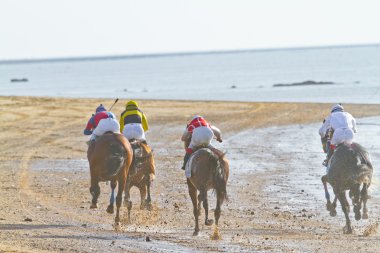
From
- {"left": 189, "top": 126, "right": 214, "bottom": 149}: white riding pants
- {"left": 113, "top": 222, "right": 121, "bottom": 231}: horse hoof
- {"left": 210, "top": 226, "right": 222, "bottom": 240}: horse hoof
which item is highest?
{"left": 189, "top": 126, "right": 214, "bottom": 149}: white riding pants

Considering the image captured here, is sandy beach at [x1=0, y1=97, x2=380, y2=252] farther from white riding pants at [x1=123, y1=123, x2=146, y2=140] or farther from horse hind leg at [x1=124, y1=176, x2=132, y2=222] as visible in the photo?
white riding pants at [x1=123, y1=123, x2=146, y2=140]

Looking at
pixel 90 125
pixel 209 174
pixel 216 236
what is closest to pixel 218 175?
pixel 209 174

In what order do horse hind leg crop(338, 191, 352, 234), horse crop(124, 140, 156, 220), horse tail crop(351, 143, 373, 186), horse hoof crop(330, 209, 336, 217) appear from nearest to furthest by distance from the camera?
horse hind leg crop(338, 191, 352, 234) < horse tail crop(351, 143, 373, 186) < horse hoof crop(330, 209, 336, 217) < horse crop(124, 140, 156, 220)

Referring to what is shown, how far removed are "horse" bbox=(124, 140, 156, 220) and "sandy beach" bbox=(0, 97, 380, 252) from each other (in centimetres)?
32

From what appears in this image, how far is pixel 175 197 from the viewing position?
2219 cm

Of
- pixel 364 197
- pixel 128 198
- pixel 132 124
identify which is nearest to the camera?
pixel 364 197

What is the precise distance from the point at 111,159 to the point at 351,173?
411 cm

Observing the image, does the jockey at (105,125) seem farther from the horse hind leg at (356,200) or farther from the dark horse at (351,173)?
the horse hind leg at (356,200)

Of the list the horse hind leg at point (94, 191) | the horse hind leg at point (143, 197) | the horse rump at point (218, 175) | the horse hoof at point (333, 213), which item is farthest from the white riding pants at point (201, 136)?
the horse hind leg at point (143, 197)

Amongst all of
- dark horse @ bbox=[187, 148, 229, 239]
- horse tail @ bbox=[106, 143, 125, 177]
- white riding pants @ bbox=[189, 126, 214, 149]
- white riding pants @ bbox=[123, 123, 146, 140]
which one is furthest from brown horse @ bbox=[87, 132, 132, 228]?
dark horse @ bbox=[187, 148, 229, 239]

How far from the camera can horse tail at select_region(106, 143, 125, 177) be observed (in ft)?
59.5

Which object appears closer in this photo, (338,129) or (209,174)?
(209,174)

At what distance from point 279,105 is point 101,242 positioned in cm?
3975

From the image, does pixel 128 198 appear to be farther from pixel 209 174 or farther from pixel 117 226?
pixel 209 174
